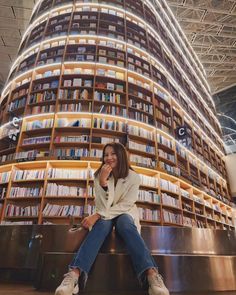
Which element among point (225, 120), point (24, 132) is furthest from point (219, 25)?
point (24, 132)

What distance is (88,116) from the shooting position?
3959 millimetres

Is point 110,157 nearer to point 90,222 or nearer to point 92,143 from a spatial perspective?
point 90,222

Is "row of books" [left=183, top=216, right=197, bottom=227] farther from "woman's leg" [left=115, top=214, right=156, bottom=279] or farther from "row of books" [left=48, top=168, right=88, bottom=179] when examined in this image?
"woman's leg" [left=115, top=214, right=156, bottom=279]

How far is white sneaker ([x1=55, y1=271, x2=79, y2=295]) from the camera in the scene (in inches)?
38.8

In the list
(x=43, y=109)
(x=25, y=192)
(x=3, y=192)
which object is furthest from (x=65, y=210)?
(x=43, y=109)

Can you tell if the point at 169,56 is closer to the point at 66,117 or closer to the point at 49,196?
the point at 66,117

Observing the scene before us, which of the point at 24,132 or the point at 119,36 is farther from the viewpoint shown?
the point at 119,36

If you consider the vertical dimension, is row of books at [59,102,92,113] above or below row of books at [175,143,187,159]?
above

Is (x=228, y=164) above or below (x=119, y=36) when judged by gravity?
below

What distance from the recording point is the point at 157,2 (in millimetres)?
7328

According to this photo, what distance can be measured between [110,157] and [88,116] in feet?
8.17

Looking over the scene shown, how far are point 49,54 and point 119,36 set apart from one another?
1587mm

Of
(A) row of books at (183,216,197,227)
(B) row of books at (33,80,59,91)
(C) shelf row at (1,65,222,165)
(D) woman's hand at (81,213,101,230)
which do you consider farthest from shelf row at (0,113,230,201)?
(D) woman's hand at (81,213,101,230)

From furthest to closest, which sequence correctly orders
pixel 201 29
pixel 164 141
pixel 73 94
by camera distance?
pixel 201 29, pixel 164 141, pixel 73 94
